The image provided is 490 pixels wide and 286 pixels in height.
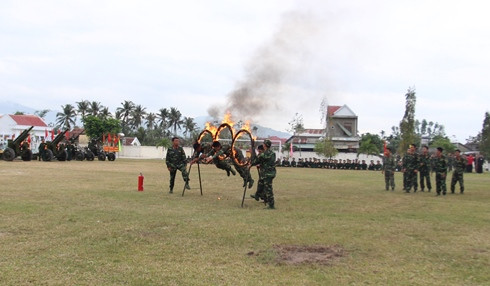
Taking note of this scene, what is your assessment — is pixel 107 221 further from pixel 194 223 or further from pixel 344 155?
pixel 344 155

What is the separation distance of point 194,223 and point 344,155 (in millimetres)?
49932

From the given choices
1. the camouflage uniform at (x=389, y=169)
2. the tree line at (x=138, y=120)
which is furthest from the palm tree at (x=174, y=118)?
the camouflage uniform at (x=389, y=169)

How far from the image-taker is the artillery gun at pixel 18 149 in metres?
32.2

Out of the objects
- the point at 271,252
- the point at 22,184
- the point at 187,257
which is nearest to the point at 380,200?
the point at 271,252

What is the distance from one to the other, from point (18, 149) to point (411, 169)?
28.9 m

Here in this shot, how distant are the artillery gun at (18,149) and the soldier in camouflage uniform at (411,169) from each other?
1058 inches

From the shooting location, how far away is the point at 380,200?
1444 cm

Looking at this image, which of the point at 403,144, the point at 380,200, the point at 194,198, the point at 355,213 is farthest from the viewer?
the point at 403,144

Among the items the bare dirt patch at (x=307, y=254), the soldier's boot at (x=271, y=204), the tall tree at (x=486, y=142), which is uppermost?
the tall tree at (x=486, y=142)

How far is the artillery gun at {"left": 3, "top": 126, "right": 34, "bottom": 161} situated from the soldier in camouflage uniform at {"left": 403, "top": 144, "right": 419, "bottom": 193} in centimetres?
2687

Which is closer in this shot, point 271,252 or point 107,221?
point 271,252

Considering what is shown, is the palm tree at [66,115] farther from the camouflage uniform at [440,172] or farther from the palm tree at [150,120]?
the camouflage uniform at [440,172]

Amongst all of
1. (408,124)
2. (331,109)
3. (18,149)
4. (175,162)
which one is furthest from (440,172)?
(331,109)

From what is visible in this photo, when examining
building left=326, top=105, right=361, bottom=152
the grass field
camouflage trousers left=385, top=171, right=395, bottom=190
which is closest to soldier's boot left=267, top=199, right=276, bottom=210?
the grass field
